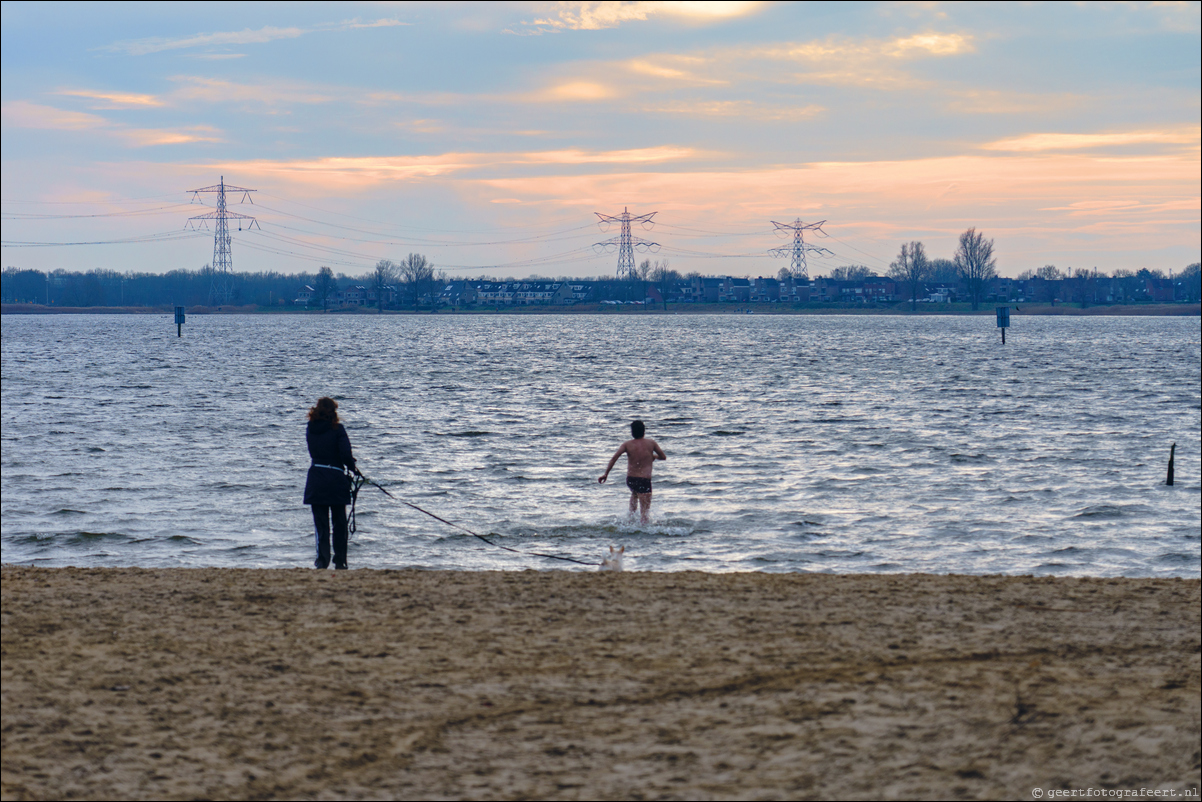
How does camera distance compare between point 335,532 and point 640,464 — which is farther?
A: point 640,464

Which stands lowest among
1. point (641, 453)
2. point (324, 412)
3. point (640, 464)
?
point (640, 464)

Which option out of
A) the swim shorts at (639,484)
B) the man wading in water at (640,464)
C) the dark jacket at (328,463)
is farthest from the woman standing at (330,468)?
the swim shorts at (639,484)

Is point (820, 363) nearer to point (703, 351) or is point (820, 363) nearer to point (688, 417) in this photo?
point (703, 351)

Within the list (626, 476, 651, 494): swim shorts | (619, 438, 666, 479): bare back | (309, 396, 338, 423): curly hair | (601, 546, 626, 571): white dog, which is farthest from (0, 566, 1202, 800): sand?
(626, 476, 651, 494): swim shorts

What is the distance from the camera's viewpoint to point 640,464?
1862 centimetres

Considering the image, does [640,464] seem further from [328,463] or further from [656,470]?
[656,470]

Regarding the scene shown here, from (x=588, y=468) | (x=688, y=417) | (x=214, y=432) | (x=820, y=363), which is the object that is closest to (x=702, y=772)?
(x=588, y=468)

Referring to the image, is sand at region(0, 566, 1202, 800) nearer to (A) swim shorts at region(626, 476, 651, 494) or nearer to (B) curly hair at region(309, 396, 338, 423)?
(B) curly hair at region(309, 396, 338, 423)

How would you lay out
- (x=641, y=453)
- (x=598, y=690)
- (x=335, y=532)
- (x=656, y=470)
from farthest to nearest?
1. (x=656, y=470)
2. (x=641, y=453)
3. (x=335, y=532)
4. (x=598, y=690)

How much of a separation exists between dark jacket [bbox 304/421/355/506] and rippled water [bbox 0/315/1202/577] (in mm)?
3268

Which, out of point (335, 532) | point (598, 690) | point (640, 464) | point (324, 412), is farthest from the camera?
point (640, 464)

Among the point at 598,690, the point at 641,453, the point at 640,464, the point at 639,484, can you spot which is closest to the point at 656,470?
the point at 639,484

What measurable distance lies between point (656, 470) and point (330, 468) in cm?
1507

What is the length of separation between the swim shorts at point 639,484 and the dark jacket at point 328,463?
6.51 m
